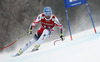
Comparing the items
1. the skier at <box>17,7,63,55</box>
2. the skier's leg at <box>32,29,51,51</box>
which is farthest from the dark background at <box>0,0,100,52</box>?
the skier's leg at <box>32,29,51,51</box>

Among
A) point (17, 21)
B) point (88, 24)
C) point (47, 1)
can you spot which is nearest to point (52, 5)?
point (47, 1)

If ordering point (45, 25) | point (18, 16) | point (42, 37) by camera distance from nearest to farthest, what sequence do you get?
point (42, 37)
point (45, 25)
point (18, 16)

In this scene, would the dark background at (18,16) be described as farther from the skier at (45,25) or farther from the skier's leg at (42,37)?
the skier's leg at (42,37)

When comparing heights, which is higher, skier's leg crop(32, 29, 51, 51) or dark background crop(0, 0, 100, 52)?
dark background crop(0, 0, 100, 52)

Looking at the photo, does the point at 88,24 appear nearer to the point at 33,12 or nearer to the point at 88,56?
the point at 33,12

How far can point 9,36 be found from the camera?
866 centimetres

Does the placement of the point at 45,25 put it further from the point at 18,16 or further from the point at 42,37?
the point at 18,16

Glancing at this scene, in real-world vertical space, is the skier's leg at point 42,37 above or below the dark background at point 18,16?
below

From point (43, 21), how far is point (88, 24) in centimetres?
672

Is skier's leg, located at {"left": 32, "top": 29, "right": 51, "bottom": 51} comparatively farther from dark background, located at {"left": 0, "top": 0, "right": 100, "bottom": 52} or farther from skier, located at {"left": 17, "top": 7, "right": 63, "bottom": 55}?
dark background, located at {"left": 0, "top": 0, "right": 100, "bottom": 52}

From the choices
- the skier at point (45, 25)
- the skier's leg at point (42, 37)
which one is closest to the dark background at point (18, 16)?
the skier at point (45, 25)

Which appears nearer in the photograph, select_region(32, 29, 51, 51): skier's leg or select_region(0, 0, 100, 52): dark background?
select_region(32, 29, 51, 51): skier's leg

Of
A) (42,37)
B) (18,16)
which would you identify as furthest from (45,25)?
(18,16)

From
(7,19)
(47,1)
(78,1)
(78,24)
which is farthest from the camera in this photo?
(78,24)
